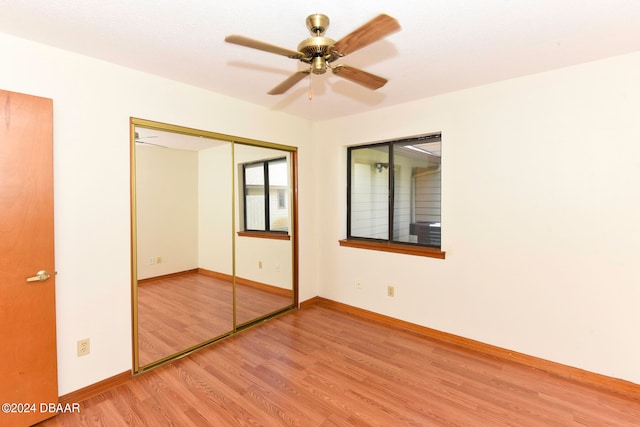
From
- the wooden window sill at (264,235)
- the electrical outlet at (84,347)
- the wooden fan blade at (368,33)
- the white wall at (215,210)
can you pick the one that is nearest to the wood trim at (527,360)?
the wooden window sill at (264,235)

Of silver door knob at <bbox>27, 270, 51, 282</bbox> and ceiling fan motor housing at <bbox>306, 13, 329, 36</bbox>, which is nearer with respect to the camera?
ceiling fan motor housing at <bbox>306, 13, 329, 36</bbox>

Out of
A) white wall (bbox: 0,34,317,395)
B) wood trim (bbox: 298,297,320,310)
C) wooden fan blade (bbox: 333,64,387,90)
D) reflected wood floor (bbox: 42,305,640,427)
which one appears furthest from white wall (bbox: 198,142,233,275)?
wooden fan blade (bbox: 333,64,387,90)

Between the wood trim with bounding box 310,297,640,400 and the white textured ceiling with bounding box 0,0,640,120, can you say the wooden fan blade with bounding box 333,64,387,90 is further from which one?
the wood trim with bounding box 310,297,640,400

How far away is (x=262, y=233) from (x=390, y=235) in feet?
5.00

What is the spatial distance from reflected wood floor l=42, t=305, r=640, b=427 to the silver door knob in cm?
91

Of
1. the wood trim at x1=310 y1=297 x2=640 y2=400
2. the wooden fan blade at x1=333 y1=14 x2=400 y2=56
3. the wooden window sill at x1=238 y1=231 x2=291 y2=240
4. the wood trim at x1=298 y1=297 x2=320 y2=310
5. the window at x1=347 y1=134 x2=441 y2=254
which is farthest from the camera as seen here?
the wood trim at x1=298 y1=297 x2=320 y2=310

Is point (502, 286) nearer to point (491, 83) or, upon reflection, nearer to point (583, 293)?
point (583, 293)

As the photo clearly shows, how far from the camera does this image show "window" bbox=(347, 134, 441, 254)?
10.5 feet

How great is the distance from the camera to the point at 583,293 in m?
2.31

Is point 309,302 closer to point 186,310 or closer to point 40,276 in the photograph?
point 186,310

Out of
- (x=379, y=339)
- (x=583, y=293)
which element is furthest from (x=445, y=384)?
(x=583, y=293)

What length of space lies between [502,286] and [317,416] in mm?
1927

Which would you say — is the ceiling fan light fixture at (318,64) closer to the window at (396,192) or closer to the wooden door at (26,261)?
the wooden door at (26,261)

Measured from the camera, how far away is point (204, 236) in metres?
3.12
